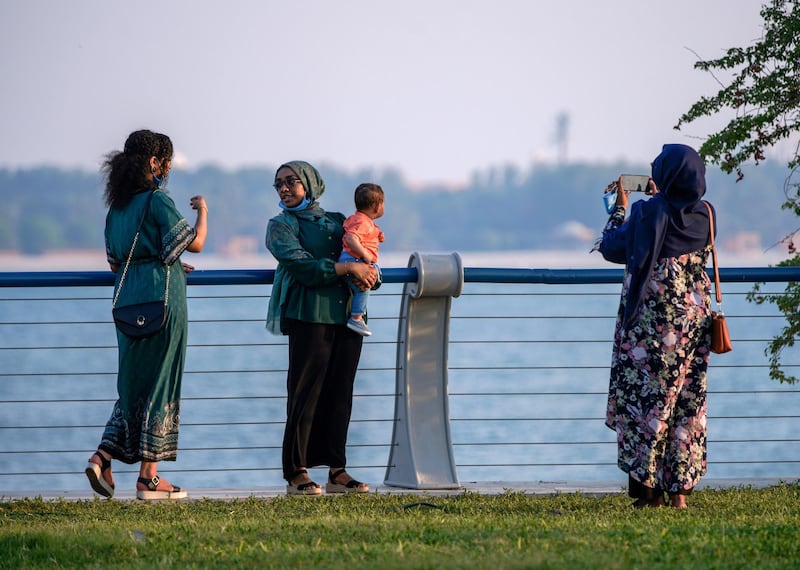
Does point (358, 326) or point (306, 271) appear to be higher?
point (306, 271)

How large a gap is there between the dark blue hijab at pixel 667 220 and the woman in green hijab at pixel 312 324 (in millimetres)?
1354

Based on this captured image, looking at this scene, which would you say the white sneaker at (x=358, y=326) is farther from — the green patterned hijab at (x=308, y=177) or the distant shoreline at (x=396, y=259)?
the distant shoreline at (x=396, y=259)

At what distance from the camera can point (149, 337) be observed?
6.23 m

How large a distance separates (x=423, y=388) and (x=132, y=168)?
6.33ft

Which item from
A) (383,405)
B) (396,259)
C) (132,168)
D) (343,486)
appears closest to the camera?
(132,168)

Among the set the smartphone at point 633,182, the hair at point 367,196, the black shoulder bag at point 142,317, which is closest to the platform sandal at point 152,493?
the black shoulder bag at point 142,317

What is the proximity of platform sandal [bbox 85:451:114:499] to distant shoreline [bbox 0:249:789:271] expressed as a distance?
270 feet

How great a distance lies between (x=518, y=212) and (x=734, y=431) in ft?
293

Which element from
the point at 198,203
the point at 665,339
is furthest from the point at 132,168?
the point at 665,339

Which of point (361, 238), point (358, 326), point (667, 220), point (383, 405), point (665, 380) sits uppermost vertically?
point (667, 220)

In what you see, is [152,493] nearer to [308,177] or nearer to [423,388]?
[423,388]

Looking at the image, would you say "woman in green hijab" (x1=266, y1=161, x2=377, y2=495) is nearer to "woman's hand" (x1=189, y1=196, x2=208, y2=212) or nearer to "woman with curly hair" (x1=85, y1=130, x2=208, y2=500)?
"woman's hand" (x1=189, y1=196, x2=208, y2=212)

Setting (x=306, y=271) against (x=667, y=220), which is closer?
(x=667, y=220)

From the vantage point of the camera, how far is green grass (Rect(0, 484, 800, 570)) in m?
4.61
